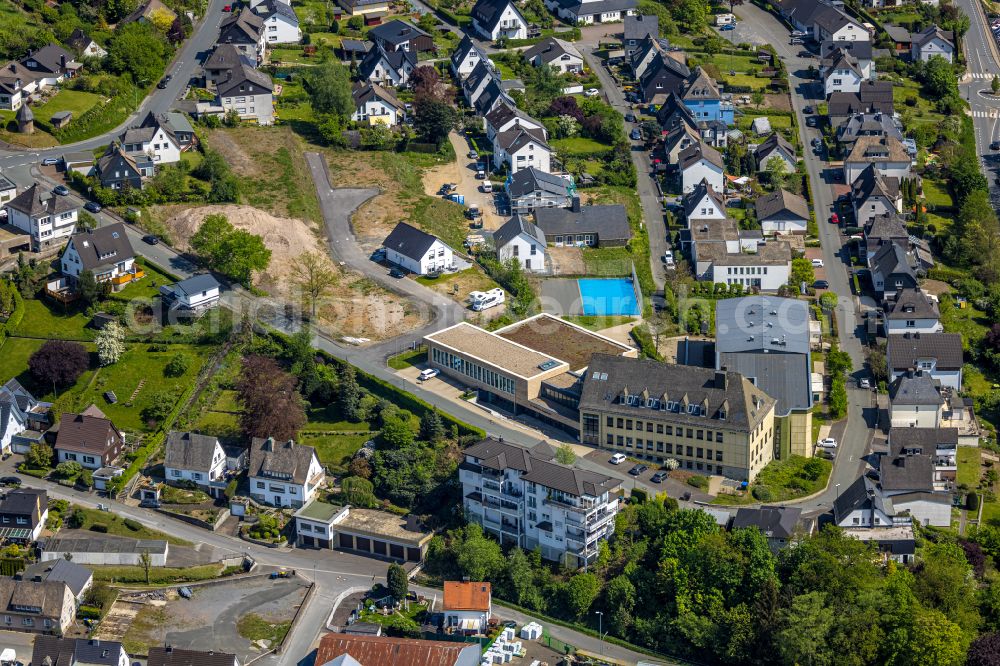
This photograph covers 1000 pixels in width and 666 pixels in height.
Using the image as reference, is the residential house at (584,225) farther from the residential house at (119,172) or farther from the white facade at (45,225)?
the white facade at (45,225)

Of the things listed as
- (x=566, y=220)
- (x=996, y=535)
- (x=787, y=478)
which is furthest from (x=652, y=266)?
(x=996, y=535)

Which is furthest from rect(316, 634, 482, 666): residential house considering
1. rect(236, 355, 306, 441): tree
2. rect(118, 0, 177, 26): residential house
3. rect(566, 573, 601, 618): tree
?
rect(118, 0, 177, 26): residential house

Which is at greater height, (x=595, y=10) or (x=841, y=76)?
(x=595, y=10)

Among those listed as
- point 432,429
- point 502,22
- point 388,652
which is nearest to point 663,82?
point 502,22

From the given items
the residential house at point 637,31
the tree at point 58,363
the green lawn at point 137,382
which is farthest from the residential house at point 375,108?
the tree at point 58,363

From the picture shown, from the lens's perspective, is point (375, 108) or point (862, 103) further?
point (862, 103)

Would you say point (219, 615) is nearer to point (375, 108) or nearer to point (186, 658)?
point (186, 658)
